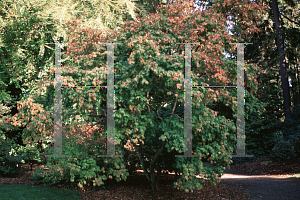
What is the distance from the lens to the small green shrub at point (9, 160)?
32.9 feet

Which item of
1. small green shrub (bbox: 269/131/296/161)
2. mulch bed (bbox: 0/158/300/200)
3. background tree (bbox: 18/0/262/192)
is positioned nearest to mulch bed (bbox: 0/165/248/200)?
mulch bed (bbox: 0/158/300/200)

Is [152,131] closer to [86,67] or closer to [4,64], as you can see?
[86,67]

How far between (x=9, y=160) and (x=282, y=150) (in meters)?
11.5

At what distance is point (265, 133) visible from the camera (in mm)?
14820

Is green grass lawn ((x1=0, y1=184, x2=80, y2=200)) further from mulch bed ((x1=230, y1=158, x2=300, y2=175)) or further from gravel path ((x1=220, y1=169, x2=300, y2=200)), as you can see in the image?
mulch bed ((x1=230, y1=158, x2=300, y2=175))

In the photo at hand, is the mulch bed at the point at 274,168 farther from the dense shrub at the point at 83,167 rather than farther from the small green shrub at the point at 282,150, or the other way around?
the dense shrub at the point at 83,167

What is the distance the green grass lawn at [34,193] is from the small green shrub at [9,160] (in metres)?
2.35

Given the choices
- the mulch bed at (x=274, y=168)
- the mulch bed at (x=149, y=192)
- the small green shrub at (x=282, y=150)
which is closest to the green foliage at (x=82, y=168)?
the mulch bed at (x=149, y=192)

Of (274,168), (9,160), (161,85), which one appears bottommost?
(274,168)

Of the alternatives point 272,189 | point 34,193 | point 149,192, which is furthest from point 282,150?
point 34,193

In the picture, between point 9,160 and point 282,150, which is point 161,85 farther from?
point 282,150

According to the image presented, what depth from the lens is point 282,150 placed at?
12.0 meters

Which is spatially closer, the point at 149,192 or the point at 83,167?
the point at 83,167

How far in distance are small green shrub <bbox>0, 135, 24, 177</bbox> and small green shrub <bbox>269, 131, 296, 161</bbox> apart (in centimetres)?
1095
